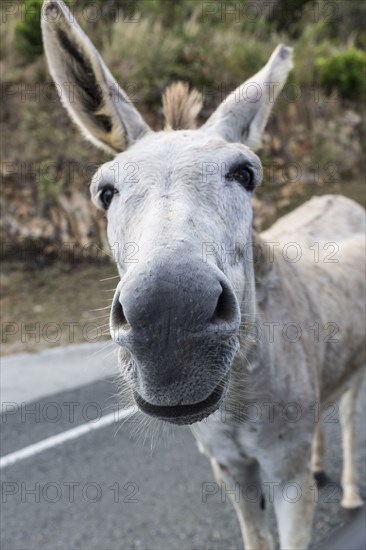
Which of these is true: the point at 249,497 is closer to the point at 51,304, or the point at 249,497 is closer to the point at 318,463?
the point at 318,463

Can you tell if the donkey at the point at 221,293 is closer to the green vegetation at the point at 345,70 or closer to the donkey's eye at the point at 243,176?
the donkey's eye at the point at 243,176

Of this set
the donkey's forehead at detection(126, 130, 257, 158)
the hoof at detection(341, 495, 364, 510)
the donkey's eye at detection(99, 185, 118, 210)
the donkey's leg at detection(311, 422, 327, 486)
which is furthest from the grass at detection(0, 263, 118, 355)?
the donkey's forehead at detection(126, 130, 257, 158)

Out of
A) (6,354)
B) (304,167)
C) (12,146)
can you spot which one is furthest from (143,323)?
(304,167)

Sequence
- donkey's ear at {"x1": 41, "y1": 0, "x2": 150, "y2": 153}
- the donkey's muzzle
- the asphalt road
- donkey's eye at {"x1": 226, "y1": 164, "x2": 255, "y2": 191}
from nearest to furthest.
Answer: the donkey's muzzle, donkey's eye at {"x1": 226, "y1": 164, "x2": 255, "y2": 191}, donkey's ear at {"x1": 41, "y1": 0, "x2": 150, "y2": 153}, the asphalt road

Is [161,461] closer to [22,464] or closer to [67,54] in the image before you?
[22,464]

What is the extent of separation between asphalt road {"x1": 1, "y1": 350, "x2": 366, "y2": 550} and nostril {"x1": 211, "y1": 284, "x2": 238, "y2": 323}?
7.24 ft

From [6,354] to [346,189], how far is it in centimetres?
804

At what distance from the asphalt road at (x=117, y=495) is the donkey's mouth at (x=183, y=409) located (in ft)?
6.51

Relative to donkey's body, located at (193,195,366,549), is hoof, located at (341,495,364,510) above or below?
below

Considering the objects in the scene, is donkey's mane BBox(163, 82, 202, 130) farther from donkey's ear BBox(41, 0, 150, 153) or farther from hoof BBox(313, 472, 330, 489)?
hoof BBox(313, 472, 330, 489)

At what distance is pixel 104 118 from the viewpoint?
2.56 metres

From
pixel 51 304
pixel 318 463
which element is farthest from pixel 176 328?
pixel 51 304

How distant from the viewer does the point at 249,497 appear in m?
2.72

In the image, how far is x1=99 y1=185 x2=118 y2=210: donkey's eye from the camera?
211cm
